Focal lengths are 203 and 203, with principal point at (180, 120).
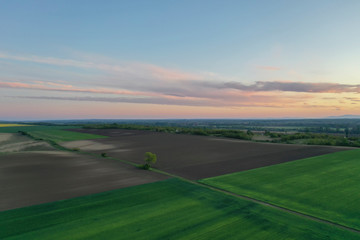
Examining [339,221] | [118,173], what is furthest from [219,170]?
[339,221]

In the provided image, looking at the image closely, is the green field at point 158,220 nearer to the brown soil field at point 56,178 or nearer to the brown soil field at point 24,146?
the brown soil field at point 56,178

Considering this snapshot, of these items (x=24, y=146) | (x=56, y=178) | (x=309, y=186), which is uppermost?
(x=309, y=186)

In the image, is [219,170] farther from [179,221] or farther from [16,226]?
[16,226]

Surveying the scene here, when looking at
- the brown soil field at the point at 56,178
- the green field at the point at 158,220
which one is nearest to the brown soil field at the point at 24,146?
the brown soil field at the point at 56,178

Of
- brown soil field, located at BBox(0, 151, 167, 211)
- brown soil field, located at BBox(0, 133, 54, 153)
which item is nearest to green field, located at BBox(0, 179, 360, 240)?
brown soil field, located at BBox(0, 151, 167, 211)

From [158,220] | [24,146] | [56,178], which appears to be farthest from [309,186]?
[24,146]

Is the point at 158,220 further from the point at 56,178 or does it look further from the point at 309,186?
the point at 56,178
